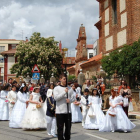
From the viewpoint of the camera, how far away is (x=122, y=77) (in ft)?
64.2

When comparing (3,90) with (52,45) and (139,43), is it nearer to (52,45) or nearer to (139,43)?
(139,43)

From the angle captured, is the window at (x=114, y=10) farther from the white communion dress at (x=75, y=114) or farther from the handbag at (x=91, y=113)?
the handbag at (x=91, y=113)

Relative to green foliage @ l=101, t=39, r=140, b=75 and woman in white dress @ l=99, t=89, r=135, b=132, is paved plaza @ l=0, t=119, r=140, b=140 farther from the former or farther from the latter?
green foliage @ l=101, t=39, r=140, b=75

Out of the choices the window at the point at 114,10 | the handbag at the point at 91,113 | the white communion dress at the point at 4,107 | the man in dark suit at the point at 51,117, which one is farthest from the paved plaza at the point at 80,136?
the window at the point at 114,10

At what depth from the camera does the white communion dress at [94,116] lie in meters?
10.7

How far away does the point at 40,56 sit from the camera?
41.2m

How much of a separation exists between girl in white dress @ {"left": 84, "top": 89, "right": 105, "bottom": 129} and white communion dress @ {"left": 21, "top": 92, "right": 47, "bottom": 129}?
1836mm

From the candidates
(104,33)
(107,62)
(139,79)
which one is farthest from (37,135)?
(104,33)

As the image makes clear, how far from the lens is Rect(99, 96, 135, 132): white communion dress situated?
382 inches

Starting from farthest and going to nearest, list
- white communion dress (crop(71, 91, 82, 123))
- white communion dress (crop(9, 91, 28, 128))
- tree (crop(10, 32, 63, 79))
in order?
tree (crop(10, 32, 63, 79))
white communion dress (crop(71, 91, 82, 123))
white communion dress (crop(9, 91, 28, 128))

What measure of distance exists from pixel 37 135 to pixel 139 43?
11225 millimetres

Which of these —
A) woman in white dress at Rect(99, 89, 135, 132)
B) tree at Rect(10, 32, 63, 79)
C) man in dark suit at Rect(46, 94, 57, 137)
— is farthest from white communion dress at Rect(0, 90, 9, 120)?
tree at Rect(10, 32, 63, 79)

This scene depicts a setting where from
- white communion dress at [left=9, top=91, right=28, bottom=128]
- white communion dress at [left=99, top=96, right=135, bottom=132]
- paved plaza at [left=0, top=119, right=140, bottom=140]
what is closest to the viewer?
paved plaza at [left=0, top=119, right=140, bottom=140]

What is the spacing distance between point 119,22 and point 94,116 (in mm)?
15999
